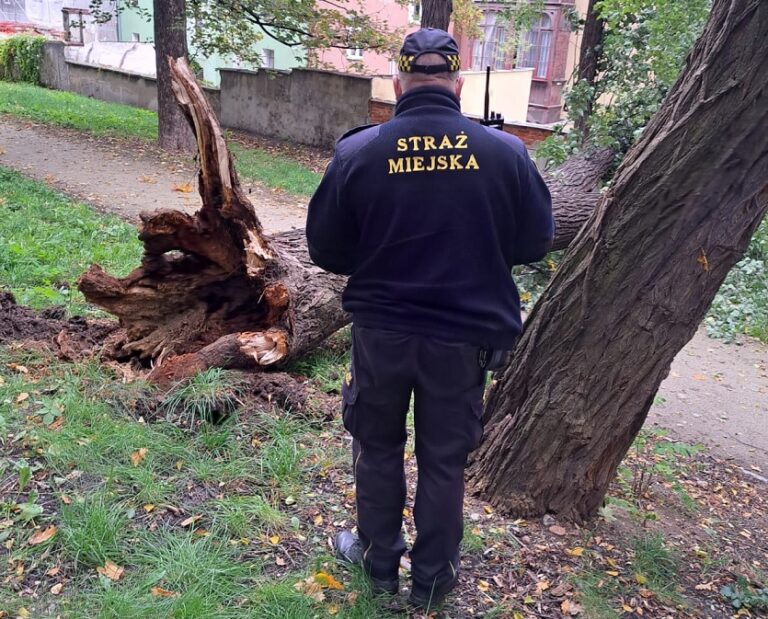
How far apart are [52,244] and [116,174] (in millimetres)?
5386

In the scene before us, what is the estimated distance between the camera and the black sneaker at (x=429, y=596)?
2.84 meters

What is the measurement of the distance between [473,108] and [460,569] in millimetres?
18455

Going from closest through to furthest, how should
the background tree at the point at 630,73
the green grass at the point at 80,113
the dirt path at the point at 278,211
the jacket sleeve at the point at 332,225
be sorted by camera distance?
the jacket sleeve at the point at 332,225 < the background tree at the point at 630,73 < the dirt path at the point at 278,211 < the green grass at the point at 80,113

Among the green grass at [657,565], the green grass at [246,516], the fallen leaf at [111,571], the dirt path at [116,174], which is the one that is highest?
the fallen leaf at [111,571]

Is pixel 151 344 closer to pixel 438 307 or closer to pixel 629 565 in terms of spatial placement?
pixel 438 307

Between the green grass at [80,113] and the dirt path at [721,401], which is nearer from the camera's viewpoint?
the dirt path at [721,401]

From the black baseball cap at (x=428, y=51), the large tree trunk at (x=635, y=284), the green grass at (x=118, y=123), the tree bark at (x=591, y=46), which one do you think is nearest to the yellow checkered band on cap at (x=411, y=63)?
the black baseball cap at (x=428, y=51)

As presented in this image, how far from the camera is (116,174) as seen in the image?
1206 centimetres

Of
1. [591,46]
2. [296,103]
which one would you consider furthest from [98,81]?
[591,46]

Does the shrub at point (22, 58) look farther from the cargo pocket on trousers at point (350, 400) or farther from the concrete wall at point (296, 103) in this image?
the cargo pocket on trousers at point (350, 400)

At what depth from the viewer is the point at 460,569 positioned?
3115 mm

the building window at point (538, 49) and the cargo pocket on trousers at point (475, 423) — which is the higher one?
the building window at point (538, 49)

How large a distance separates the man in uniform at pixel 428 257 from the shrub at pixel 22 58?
2746 cm

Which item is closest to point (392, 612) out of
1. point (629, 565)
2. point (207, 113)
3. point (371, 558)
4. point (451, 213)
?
point (371, 558)
